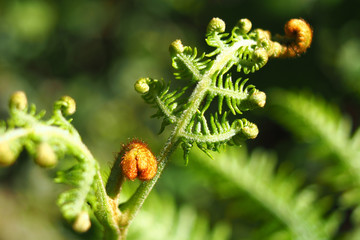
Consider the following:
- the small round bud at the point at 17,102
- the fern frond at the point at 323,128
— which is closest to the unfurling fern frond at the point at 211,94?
the small round bud at the point at 17,102

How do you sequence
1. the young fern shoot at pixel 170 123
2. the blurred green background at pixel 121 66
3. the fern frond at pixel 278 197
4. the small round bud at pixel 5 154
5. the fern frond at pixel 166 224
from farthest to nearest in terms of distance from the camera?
1. the blurred green background at pixel 121 66
2. the fern frond at pixel 278 197
3. the fern frond at pixel 166 224
4. the young fern shoot at pixel 170 123
5. the small round bud at pixel 5 154

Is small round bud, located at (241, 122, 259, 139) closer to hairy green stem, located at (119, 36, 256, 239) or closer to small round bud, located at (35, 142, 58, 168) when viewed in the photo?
hairy green stem, located at (119, 36, 256, 239)

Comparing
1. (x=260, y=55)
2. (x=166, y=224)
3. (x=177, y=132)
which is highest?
(x=260, y=55)

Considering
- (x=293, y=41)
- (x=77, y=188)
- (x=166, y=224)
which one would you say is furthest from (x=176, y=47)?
(x=166, y=224)

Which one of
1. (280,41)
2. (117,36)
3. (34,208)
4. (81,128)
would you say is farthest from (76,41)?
(280,41)

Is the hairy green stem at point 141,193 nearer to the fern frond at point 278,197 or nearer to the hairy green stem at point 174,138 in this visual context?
the hairy green stem at point 174,138

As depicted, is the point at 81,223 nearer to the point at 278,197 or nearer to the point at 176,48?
the point at 176,48

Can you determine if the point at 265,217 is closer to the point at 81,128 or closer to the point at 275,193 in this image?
the point at 275,193
